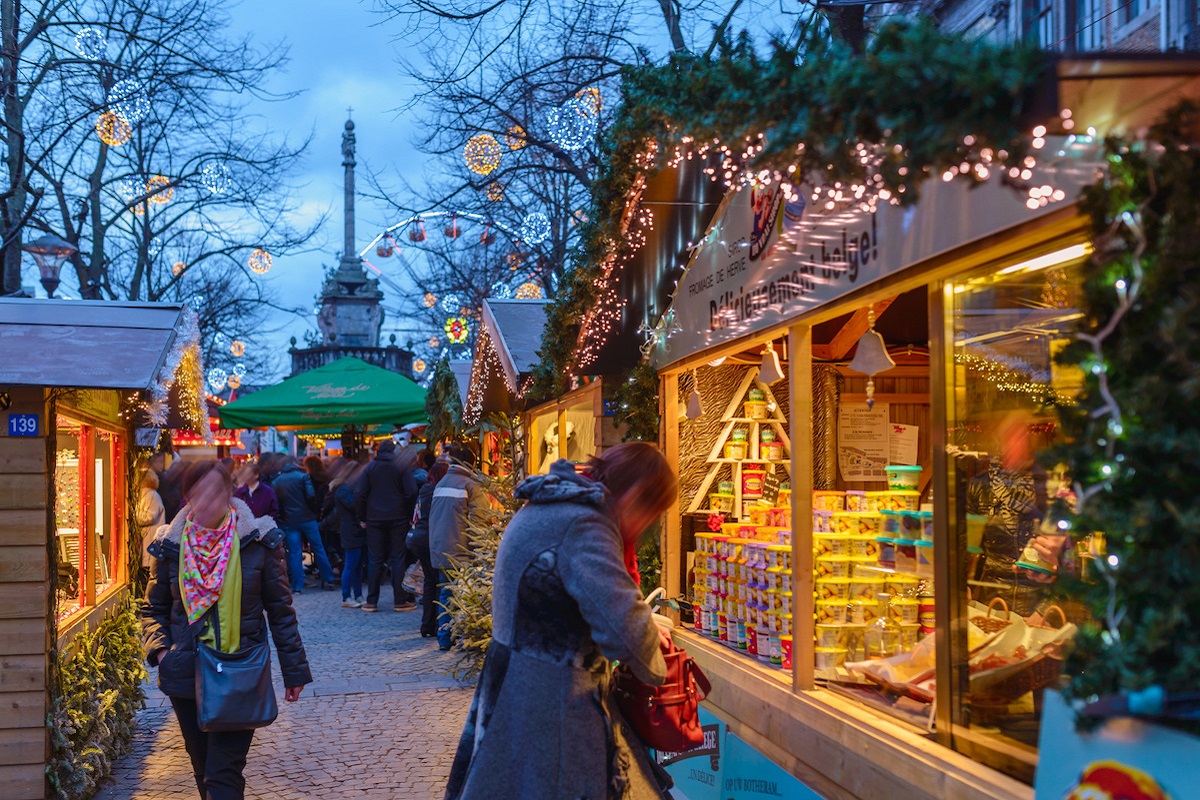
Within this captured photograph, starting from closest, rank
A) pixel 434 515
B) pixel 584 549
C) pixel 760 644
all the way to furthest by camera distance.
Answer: pixel 584 549
pixel 760 644
pixel 434 515

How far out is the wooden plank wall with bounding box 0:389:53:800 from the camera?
5.50 m

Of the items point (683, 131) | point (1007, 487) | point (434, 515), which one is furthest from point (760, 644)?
point (434, 515)

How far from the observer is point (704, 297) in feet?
21.7

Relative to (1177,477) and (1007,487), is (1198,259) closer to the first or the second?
(1177,477)

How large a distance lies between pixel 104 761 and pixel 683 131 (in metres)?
5.05

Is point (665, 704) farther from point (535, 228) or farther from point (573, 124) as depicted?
point (535, 228)

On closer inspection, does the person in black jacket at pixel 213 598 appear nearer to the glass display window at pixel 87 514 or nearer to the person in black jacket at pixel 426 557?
the glass display window at pixel 87 514

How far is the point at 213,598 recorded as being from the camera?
480 centimetres

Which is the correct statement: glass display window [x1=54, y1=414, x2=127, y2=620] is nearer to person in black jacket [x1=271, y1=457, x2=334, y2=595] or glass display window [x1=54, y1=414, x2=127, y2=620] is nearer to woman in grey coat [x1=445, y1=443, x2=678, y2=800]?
woman in grey coat [x1=445, y1=443, x2=678, y2=800]

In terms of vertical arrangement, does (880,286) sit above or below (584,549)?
above

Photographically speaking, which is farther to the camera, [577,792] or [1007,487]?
[1007,487]

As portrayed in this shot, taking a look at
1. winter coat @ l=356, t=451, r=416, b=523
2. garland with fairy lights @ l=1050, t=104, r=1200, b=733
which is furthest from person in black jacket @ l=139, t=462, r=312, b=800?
winter coat @ l=356, t=451, r=416, b=523

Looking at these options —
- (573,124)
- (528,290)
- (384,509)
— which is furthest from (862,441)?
(528,290)

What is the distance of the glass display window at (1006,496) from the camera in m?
3.90
